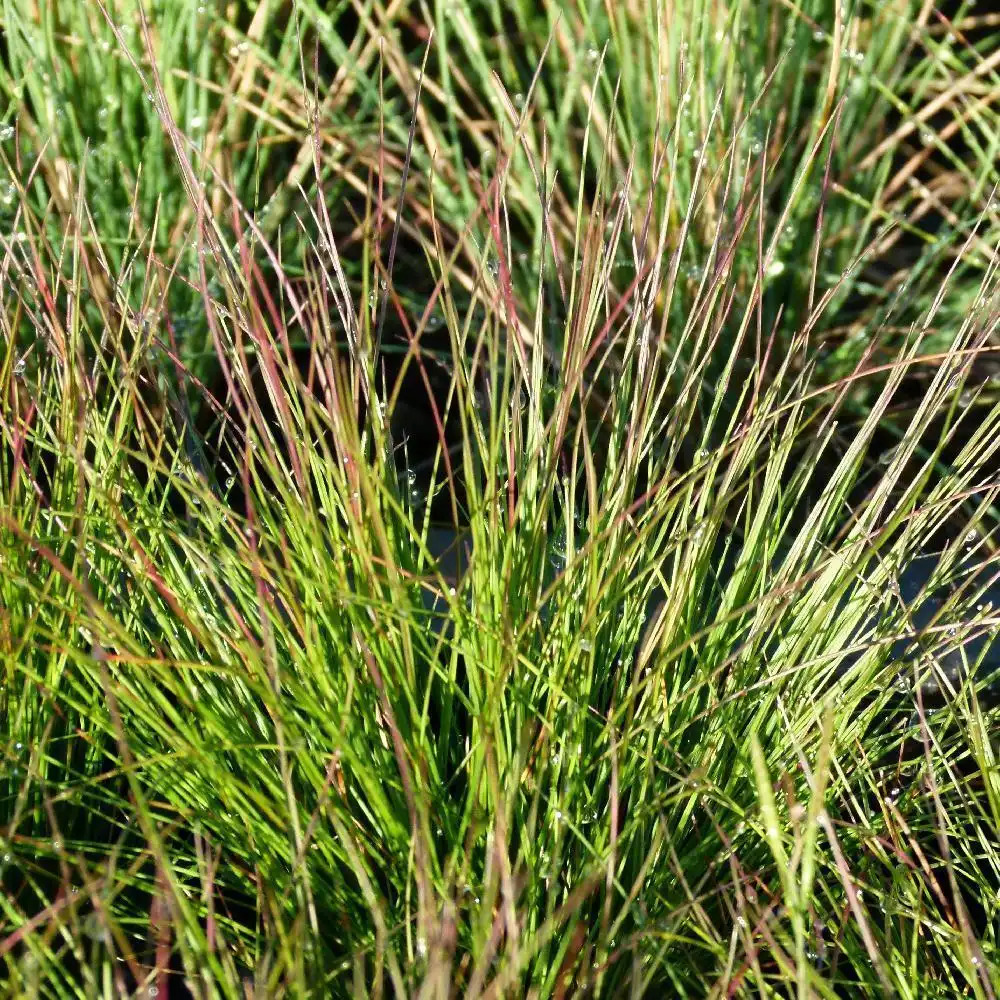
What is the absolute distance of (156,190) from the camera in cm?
163

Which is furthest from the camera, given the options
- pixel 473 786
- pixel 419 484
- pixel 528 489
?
pixel 419 484

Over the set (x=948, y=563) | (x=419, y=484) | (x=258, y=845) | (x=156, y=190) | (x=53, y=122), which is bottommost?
(x=419, y=484)

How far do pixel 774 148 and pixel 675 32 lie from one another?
22 centimetres

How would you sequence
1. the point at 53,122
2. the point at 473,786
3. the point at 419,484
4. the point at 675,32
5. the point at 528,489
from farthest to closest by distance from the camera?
the point at 419,484 → the point at 675,32 → the point at 53,122 → the point at 528,489 → the point at 473,786

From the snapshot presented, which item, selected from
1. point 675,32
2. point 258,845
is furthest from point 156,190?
point 258,845

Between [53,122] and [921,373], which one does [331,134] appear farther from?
[921,373]

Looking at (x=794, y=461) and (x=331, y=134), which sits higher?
(x=331, y=134)

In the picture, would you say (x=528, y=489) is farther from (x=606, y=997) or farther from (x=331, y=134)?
(x=331, y=134)

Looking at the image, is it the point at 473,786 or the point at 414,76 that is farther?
the point at 414,76

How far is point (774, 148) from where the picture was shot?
1.67 meters

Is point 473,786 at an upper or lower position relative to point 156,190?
lower

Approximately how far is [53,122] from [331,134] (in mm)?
427

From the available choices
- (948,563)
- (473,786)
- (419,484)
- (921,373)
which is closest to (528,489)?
(473,786)

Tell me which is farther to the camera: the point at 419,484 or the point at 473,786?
the point at 419,484
